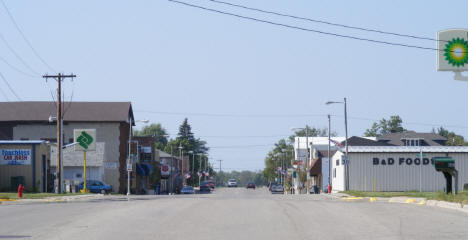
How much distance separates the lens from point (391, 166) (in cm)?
6275

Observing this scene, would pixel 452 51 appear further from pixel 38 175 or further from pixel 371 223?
pixel 38 175

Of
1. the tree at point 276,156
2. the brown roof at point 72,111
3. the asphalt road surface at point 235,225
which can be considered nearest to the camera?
the asphalt road surface at point 235,225

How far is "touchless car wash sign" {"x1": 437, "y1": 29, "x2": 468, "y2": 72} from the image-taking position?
3266 centimetres

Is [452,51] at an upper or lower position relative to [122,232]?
upper

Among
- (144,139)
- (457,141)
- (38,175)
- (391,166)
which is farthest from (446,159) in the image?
(457,141)

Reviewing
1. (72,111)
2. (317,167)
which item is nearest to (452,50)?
(72,111)

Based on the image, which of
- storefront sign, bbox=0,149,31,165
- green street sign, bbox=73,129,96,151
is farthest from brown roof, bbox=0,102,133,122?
storefront sign, bbox=0,149,31,165

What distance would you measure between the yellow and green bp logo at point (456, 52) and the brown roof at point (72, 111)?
45.4m

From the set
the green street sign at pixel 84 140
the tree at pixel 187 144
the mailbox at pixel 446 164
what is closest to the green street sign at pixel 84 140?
the green street sign at pixel 84 140

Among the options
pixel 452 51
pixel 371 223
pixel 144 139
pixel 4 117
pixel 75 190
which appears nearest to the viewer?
pixel 371 223

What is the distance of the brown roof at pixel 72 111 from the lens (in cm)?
7300

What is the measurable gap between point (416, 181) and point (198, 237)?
5031 centimetres

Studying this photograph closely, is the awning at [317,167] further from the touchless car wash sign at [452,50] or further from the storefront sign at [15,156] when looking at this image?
the touchless car wash sign at [452,50]

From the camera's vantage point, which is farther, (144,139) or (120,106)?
(144,139)
